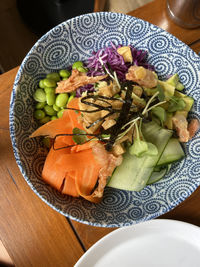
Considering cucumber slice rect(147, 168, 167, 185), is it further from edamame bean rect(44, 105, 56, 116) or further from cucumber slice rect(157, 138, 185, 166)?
edamame bean rect(44, 105, 56, 116)

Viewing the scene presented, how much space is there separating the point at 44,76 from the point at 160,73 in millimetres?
587

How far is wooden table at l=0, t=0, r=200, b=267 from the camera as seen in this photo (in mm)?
1342

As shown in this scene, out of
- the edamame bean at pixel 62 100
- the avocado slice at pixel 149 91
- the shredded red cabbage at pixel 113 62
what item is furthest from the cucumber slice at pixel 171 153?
the edamame bean at pixel 62 100

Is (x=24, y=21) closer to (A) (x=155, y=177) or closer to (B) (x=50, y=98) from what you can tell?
(B) (x=50, y=98)

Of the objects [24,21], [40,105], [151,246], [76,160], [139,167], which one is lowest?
[151,246]

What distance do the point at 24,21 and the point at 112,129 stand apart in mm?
1368

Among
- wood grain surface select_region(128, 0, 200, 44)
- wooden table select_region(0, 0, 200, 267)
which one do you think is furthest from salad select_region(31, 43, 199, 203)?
wood grain surface select_region(128, 0, 200, 44)

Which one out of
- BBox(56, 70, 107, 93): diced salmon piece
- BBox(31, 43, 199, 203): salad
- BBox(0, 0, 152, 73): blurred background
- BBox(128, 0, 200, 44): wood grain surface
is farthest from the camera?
BBox(0, 0, 152, 73): blurred background

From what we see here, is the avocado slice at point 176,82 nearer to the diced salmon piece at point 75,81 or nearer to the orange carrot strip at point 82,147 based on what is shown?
the diced salmon piece at point 75,81

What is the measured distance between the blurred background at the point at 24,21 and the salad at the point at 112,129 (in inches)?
34.4

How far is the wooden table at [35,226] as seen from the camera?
1342 mm

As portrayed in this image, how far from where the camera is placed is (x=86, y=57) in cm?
147

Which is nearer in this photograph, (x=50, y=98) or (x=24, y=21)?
(x=50, y=98)

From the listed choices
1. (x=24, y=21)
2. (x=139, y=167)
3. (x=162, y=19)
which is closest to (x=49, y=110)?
(x=139, y=167)
